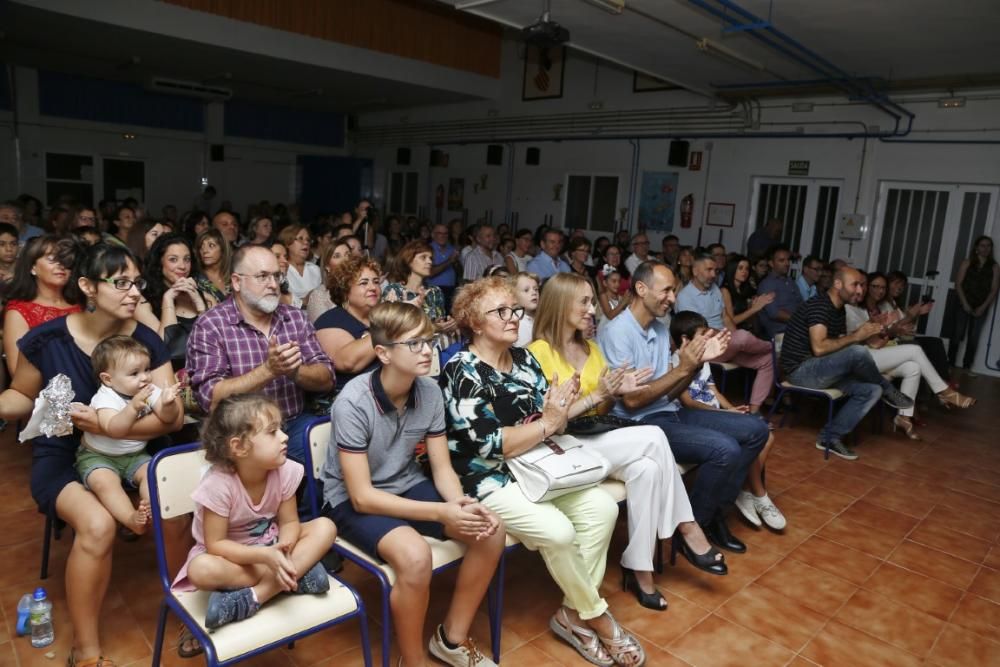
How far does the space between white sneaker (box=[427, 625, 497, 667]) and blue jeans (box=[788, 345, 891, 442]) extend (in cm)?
351

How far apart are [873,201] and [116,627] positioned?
897cm

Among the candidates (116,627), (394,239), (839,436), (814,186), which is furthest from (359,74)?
(116,627)

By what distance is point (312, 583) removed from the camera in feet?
6.54

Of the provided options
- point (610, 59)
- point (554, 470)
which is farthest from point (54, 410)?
point (610, 59)

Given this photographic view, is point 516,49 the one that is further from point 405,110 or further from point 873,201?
point 873,201

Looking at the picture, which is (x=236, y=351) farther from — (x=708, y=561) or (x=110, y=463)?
(x=708, y=561)

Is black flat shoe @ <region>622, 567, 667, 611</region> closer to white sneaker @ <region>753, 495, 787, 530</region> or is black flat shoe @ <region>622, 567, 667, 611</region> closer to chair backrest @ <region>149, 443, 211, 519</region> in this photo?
white sneaker @ <region>753, 495, 787, 530</region>

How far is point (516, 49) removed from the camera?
1200 centimetres

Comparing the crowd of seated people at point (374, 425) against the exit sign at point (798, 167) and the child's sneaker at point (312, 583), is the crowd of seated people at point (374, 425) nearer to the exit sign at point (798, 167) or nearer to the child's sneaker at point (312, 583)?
the child's sneaker at point (312, 583)

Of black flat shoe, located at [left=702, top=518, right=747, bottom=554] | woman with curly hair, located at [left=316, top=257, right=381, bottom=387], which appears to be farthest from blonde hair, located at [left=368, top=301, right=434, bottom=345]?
black flat shoe, located at [left=702, top=518, right=747, bottom=554]

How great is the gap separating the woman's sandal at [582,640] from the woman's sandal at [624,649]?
24mm

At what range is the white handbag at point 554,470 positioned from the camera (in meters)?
2.47

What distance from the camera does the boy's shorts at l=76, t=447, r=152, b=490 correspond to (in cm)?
239

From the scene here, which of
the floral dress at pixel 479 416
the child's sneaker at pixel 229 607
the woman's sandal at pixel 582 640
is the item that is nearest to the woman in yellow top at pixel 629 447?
the floral dress at pixel 479 416
